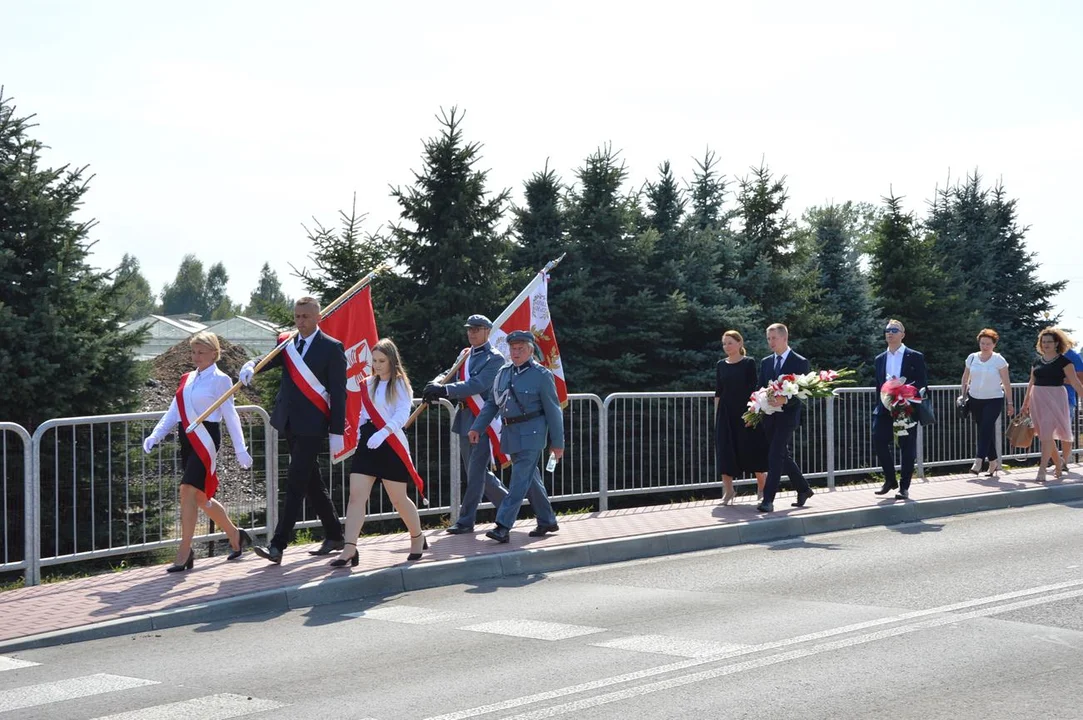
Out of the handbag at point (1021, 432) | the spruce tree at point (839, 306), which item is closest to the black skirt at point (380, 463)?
the handbag at point (1021, 432)

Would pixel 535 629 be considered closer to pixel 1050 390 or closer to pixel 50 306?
pixel 1050 390

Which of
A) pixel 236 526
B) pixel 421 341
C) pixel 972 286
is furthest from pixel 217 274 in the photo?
pixel 236 526

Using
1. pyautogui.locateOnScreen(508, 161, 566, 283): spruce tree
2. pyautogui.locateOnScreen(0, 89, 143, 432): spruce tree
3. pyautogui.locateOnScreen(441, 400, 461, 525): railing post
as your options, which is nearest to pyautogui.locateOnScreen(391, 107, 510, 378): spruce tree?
pyautogui.locateOnScreen(508, 161, 566, 283): spruce tree

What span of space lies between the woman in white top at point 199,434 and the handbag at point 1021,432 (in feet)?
36.2

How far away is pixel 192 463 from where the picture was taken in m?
9.91

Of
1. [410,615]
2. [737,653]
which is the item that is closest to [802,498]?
[410,615]

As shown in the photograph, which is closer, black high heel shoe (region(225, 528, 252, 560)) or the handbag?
black high heel shoe (region(225, 528, 252, 560))

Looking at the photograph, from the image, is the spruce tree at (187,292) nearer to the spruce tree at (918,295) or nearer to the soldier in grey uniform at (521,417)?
the spruce tree at (918,295)

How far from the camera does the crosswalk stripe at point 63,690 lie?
6.38m

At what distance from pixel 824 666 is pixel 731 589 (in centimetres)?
264

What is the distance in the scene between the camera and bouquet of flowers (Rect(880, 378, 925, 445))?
47.1 feet

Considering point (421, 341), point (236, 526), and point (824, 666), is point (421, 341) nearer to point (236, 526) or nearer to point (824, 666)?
point (236, 526)

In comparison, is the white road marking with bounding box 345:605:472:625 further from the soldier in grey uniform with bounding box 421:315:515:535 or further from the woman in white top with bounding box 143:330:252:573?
the soldier in grey uniform with bounding box 421:315:515:535

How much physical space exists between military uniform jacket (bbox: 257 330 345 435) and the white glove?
24 cm
